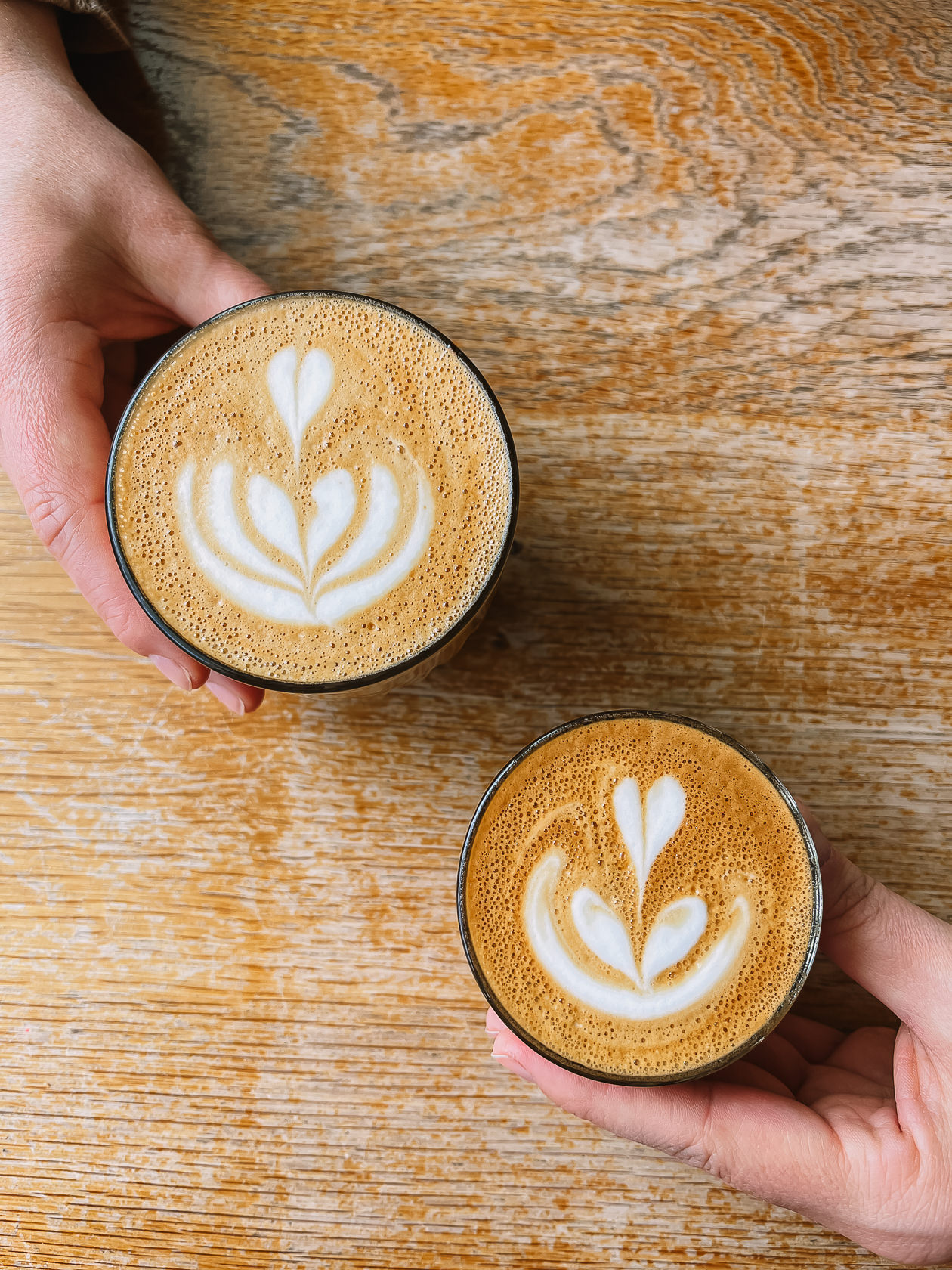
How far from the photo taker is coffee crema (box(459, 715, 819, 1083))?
29.7 inches

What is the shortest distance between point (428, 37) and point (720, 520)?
0.67 meters

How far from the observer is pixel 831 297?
104 centimetres

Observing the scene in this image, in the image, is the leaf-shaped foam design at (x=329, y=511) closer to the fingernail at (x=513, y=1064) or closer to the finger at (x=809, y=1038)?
the fingernail at (x=513, y=1064)

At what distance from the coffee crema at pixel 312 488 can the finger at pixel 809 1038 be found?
0.56m

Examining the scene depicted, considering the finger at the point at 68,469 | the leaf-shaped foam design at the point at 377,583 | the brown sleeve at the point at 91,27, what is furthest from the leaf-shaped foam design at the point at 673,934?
the brown sleeve at the point at 91,27

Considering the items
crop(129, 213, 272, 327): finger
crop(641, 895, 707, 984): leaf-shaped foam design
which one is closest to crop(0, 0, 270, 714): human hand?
crop(129, 213, 272, 327): finger

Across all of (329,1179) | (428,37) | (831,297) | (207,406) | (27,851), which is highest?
(428,37)

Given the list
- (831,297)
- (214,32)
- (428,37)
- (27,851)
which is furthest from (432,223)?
(27,851)

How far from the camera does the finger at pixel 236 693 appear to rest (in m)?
0.91

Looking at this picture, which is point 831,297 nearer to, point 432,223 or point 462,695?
point 432,223

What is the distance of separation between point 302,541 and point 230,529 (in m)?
0.07

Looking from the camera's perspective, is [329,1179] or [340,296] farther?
[329,1179]

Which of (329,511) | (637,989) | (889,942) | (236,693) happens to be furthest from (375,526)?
(889,942)

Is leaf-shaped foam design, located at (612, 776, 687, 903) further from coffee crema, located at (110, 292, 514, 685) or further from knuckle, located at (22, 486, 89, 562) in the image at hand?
knuckle, located at (22, 486, 89, 562)
